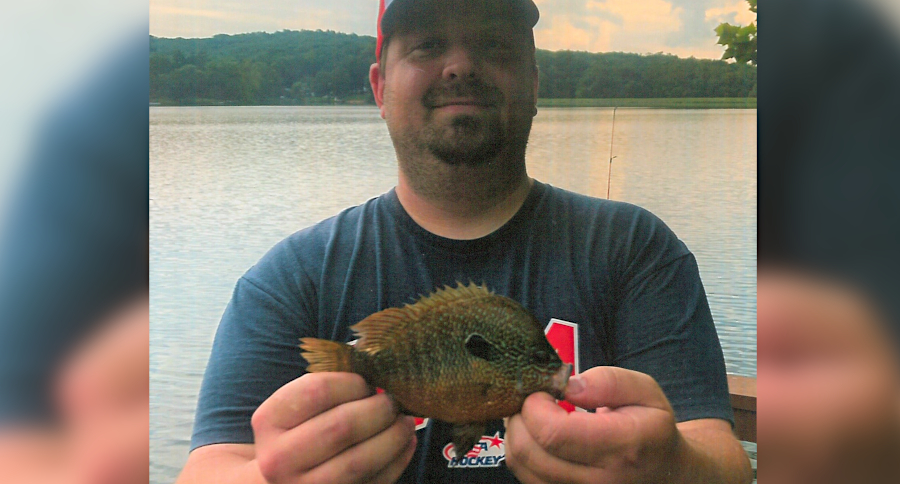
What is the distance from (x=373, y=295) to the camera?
61.6 inches

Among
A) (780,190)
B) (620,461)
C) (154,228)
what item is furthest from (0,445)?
(780,190)

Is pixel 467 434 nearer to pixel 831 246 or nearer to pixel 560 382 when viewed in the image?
pixel 560 382

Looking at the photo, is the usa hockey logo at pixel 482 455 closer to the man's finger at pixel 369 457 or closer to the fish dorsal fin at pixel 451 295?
the man's finger at pixel 369 457

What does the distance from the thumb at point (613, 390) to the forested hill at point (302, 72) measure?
2.07 ft

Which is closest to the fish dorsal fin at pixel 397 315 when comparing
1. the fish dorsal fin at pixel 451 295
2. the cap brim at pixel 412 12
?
the fish dorsal fin at pixel 451 295

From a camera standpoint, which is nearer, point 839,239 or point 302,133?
point 302,133

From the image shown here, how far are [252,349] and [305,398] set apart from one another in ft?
0.57

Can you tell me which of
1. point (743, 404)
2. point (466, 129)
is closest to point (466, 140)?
point (466, 129)

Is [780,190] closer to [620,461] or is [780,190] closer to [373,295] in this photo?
[620,461]

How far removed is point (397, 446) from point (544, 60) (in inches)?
36.1

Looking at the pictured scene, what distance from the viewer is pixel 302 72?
5.24 ft

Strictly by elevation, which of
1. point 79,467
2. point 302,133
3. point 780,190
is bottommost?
point 79,467

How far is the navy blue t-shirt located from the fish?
0.06 m

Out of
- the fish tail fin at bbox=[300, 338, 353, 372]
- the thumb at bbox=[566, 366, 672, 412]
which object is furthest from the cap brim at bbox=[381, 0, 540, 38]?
the thumb at bbox=[566, 366, 672, 412]
